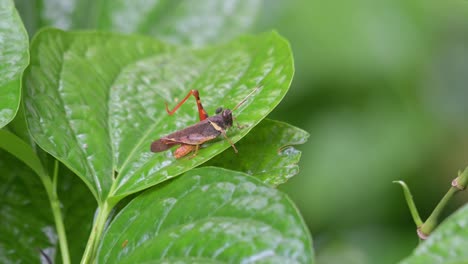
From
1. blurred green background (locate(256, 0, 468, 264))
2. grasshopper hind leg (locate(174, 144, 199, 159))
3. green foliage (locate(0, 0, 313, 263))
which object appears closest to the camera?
green foliage (locate(0, 0, 313, 263))

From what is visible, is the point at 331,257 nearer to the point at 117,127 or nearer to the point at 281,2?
the point at 281,2

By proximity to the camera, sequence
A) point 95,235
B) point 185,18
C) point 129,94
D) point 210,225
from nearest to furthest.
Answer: point 210,225, point 95,235, point 129,94, point 185,18

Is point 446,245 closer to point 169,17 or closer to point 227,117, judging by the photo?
point 227,117

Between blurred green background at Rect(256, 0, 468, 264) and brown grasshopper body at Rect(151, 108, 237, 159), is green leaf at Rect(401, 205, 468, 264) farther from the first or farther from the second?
blurred green background at Rect(256, 0, 468, 264)

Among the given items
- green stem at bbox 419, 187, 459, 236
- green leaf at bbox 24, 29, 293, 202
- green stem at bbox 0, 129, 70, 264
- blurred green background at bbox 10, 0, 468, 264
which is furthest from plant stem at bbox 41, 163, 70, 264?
blurred green background at bbox 10, 0, 468, 264

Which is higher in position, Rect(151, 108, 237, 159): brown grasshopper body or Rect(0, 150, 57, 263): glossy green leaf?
Rect(151, 108, 237, 159): brown grasshopper body

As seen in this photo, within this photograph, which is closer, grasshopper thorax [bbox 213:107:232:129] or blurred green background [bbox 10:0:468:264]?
grasshopper thorax [bbox 213:107:232:129]

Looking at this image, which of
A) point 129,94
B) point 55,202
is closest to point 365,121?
point 129,94

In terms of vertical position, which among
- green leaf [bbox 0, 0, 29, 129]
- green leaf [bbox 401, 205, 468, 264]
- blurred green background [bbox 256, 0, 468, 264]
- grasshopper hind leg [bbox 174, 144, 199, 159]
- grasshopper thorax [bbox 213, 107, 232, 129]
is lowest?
blurred green background [bbox 256, 0, 468, 264]
